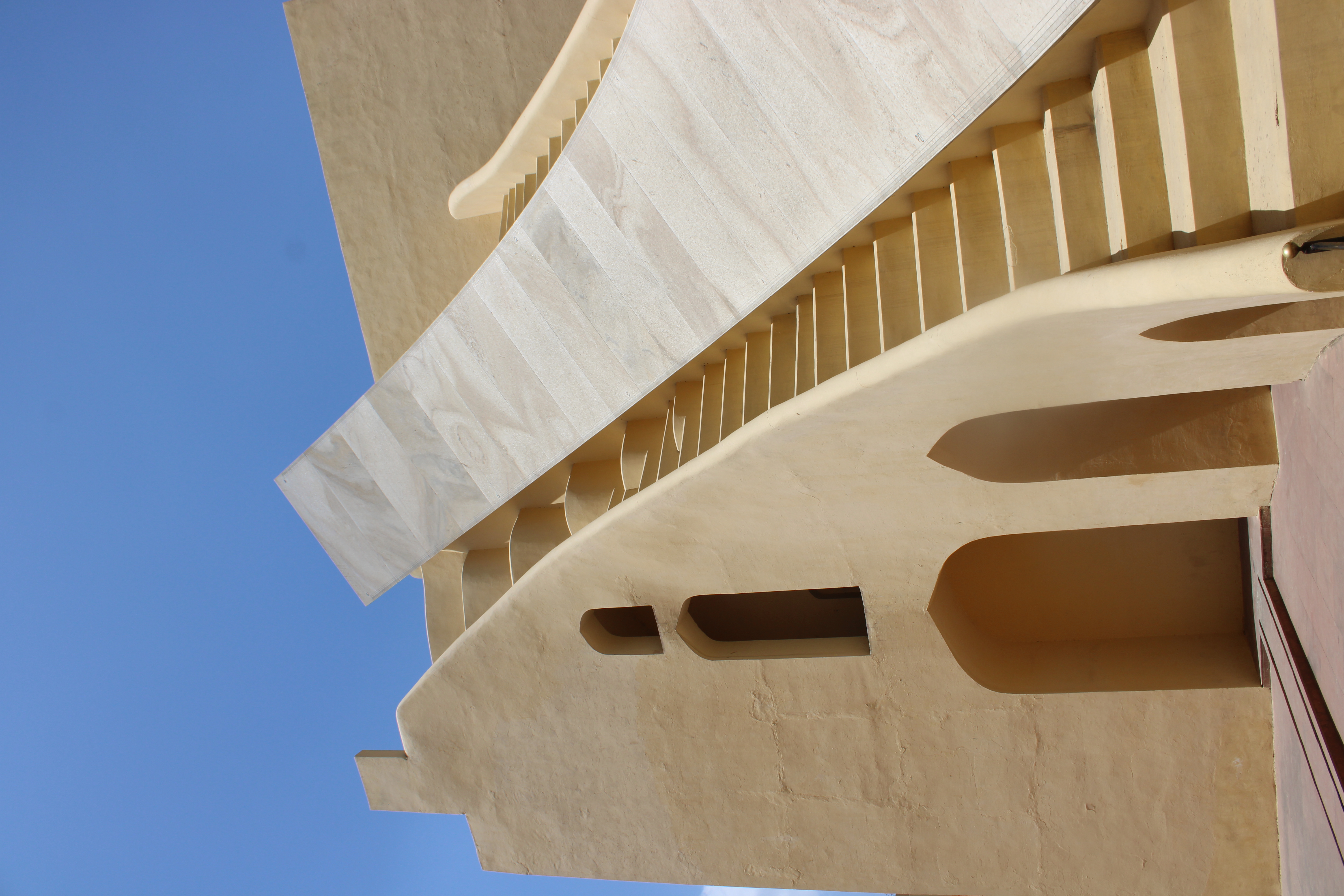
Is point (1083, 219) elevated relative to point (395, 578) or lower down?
elevated

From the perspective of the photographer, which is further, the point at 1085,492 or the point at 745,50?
the point at 1085,492

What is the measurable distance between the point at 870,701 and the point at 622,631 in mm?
2513

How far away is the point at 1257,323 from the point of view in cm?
434

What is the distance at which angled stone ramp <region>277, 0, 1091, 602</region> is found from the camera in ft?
15.0

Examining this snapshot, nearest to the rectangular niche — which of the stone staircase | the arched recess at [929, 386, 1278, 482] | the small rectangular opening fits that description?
the small rectangular opening

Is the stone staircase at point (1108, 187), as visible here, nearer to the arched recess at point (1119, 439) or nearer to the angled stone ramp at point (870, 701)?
the angled stone ramp at point (870, 701)

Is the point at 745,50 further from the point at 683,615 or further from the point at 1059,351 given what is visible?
the point at 683,615

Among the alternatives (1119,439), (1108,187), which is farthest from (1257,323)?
(1119,439)

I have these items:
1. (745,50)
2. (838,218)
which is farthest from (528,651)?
(745,50)

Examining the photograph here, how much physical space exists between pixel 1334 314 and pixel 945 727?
3.74 m

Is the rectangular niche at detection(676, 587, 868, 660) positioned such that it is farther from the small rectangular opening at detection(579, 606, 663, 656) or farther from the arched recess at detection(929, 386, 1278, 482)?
the arched recess at detection(929, 386, 1278, 482)

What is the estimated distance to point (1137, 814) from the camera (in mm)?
6250

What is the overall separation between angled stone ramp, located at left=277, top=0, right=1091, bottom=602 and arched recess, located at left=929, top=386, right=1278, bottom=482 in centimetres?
176

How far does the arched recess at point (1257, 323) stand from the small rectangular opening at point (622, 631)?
4082 millimetres
